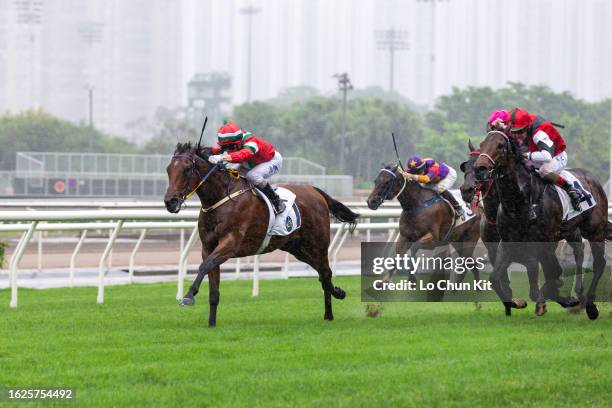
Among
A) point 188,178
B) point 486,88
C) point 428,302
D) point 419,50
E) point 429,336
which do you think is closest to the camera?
point 429,336

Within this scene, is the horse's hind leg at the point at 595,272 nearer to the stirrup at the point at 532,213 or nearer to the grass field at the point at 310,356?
the grass field at the point at 310,356

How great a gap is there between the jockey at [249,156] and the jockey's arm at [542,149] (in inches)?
72.5

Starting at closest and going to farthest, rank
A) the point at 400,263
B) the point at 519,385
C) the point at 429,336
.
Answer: the point at 519,385
the point at 429,336
the point at 400,263

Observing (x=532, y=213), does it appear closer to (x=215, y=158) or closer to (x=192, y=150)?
(x=215, y=158)

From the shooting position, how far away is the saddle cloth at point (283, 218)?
27.9 feet

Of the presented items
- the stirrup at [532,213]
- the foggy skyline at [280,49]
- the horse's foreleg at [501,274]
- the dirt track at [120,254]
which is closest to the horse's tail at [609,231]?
the stirrup at [532,213]

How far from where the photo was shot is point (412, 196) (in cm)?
1148

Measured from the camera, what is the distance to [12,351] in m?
6.54

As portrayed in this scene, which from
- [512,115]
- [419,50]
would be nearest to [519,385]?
[512,115]

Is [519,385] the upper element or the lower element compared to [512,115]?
lower

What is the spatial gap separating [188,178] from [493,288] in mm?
2253

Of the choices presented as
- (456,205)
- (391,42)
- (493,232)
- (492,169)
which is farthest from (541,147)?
(391,42)

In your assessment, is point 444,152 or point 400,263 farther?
point 444,152

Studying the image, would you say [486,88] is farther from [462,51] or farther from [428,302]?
[462,51]
